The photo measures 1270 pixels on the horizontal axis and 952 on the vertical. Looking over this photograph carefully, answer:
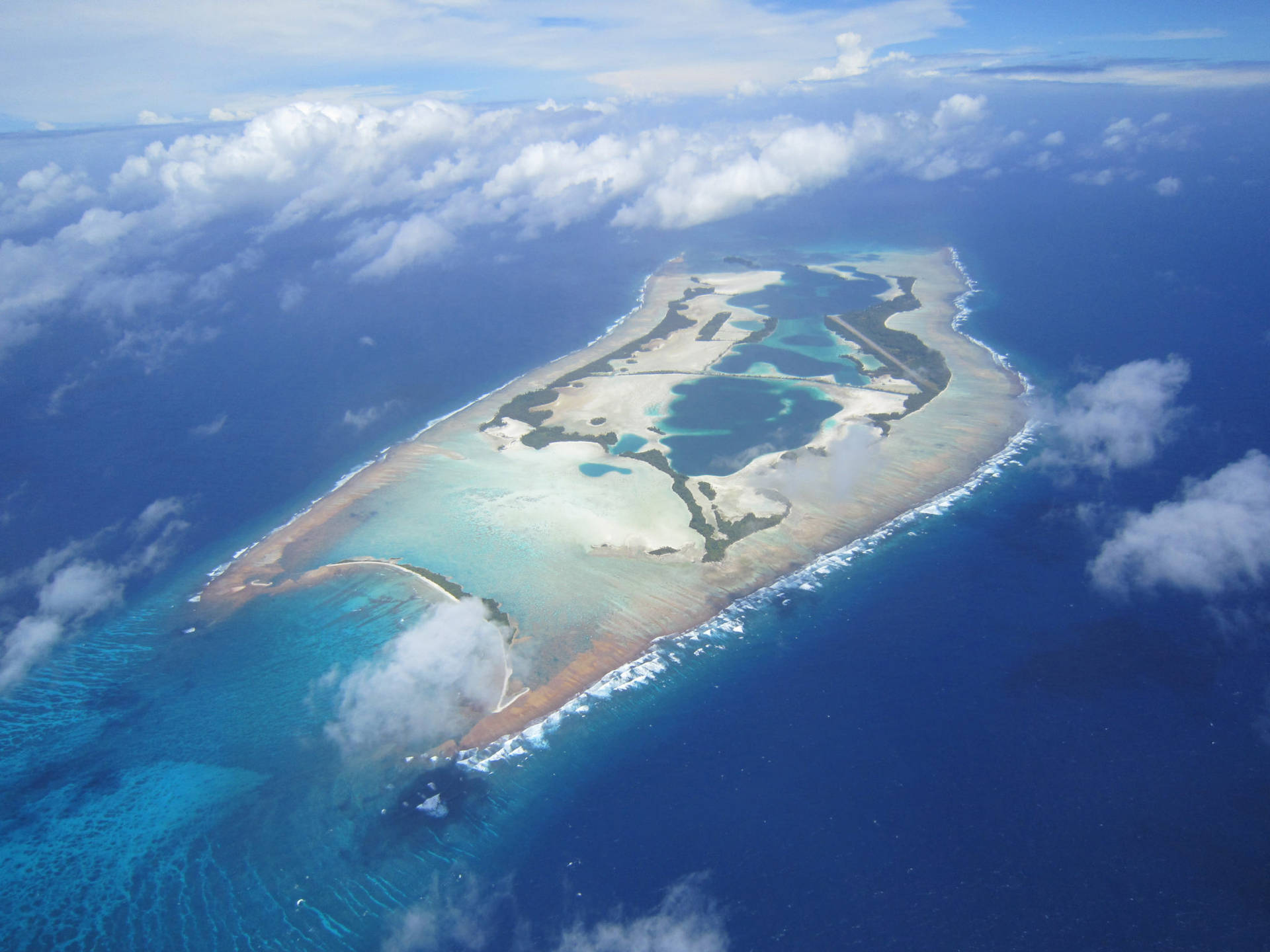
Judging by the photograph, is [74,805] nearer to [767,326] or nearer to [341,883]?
[341,883]

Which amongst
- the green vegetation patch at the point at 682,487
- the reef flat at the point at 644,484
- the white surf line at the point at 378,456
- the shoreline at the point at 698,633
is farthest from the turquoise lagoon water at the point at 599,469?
the shoreline at the point at 698,633

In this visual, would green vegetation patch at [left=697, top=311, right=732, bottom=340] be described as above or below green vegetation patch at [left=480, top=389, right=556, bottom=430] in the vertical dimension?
above

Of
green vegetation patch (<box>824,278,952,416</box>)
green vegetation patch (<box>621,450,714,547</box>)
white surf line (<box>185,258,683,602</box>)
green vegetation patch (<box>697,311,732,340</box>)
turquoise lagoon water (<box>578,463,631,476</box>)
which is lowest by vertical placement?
white surf line (<box>185,258,683,602</box>)

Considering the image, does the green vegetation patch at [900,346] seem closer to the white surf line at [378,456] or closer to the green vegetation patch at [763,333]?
the green vegetation patch at [763,333]

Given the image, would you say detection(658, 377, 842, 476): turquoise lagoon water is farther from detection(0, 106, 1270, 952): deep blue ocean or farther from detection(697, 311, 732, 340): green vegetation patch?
detection(0, 106, 1270, 952): deep blue ocean

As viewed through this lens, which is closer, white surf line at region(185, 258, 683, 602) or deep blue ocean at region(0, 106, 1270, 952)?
deep blue ocean at region(0, 106, 1270, 952)

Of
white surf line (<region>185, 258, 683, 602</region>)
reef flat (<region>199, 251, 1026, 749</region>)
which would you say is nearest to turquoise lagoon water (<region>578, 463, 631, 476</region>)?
reef flat (<region>199, 251, 1026, 749</region>)

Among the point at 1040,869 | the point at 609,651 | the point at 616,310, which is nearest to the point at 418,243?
the point at 616,310
